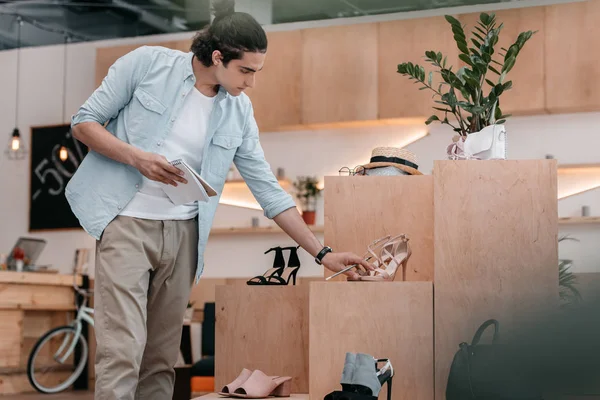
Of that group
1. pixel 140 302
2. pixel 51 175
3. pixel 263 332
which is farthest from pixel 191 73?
pixel 51 175

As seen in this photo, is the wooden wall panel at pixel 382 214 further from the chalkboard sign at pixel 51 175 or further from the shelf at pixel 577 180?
the chalkboard sign at pixel 51 175

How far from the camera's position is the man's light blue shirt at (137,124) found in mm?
2252

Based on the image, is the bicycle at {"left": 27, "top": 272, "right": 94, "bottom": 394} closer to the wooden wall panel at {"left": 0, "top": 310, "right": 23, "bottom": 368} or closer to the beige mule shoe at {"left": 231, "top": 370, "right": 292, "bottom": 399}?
the wooden wall panel at {"left": 0, "top": 310, "right": 23, "bottom": 368}

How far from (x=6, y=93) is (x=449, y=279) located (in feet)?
26.8

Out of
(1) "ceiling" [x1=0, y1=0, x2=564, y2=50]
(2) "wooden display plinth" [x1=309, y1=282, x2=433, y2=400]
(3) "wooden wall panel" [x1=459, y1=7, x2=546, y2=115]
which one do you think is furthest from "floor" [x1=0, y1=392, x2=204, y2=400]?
(2) "wooden display plinth" [x1=309, y1=282, x2=433, y2=400]

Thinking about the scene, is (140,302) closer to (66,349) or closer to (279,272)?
(279,272)

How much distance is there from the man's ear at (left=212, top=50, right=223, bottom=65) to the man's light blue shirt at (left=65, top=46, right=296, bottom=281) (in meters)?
0.09

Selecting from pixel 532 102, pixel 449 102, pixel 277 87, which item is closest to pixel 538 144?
pixel 532 102

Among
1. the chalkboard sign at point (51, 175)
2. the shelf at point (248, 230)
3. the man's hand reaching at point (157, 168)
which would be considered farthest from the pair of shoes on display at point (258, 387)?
the chalkboard sign at point (51, 175)

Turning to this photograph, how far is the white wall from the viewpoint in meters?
7.02

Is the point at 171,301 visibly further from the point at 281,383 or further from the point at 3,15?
the point at 3,15

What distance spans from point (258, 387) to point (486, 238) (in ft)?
2.83

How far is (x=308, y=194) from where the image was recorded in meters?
7.71

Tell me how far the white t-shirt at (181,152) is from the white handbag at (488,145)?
2.90 ft
